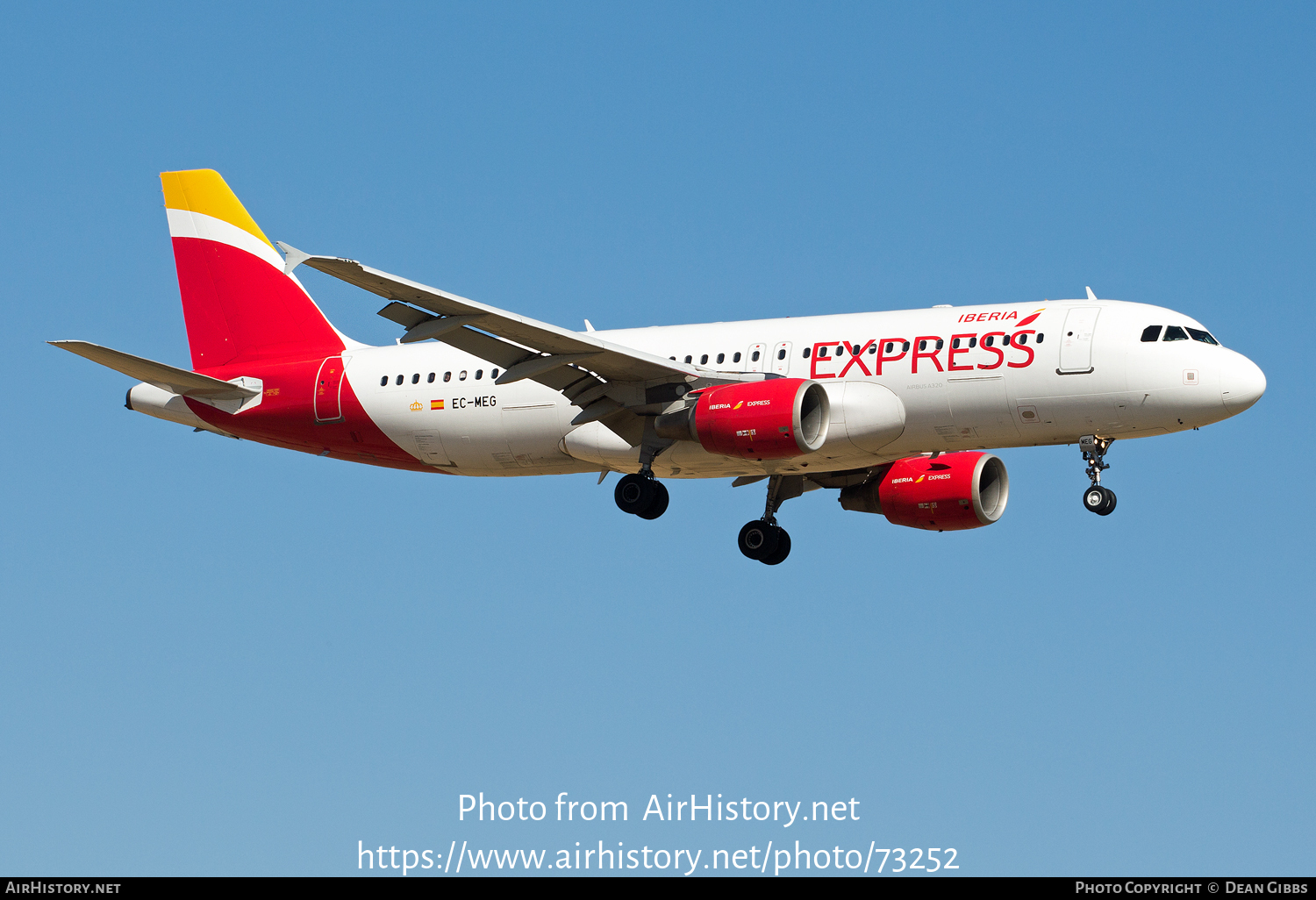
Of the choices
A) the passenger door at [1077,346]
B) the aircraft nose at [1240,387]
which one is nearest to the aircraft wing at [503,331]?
the passenger door at [1077,346]

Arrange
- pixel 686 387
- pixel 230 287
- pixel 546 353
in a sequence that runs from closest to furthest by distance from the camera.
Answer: pixel 546 353 → pixel 686 387 → pixel 230 287

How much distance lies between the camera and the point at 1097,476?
3441 cm

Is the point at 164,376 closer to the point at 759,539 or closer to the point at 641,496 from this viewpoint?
the point at 641,496

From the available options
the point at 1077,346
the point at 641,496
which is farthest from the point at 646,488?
the point at 1077,346

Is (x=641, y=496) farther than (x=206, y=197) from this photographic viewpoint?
No

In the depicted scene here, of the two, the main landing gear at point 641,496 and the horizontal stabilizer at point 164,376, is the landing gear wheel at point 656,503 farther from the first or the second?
the horizontal stabilizer at point 164,376

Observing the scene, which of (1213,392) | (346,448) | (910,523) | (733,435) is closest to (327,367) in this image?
(346,448)

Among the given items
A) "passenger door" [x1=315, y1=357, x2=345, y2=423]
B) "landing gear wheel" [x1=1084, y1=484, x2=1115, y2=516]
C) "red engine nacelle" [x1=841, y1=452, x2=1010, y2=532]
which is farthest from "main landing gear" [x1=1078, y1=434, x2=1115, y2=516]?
"passenger door" [x1=315, y1=357, x2=345, y2=423]

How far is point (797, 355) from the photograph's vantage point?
118 ft

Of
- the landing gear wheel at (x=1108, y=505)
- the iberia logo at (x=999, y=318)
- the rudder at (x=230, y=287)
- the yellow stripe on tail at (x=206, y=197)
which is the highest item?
the yellow stripe on tail at (x=206, y=197)

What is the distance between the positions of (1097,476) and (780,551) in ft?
27.9

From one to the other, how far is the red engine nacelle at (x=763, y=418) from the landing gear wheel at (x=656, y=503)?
2213 mm

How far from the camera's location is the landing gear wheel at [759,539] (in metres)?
40.1
